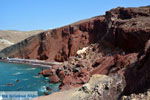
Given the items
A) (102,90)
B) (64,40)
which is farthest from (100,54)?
(102,90)

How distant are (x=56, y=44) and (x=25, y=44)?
24.7 meters

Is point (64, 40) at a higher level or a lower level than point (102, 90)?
higher

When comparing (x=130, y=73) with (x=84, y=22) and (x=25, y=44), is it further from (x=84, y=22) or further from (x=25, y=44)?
(x=25, y=44)

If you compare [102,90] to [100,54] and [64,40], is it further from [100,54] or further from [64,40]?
[64,40]

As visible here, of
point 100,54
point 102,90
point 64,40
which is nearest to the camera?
point 102,90

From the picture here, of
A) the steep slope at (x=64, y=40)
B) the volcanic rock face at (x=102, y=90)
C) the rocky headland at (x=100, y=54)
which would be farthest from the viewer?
the steep slope at (x=64, y=40)

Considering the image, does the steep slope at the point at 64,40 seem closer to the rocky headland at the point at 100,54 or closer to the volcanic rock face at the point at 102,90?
the rocky headland at the point at 100,54

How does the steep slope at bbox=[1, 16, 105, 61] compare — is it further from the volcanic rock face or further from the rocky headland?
the volcanic rock face

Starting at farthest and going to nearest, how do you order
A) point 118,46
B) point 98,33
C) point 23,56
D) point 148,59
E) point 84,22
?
point 23,56 < point 84,22 < point 98,33 < point 118,46 < point 148,59

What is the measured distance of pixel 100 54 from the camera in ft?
256

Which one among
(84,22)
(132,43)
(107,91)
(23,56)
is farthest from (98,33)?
(107,91)

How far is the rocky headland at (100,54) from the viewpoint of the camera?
2960 centimetres

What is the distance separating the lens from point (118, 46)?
77.9 meters

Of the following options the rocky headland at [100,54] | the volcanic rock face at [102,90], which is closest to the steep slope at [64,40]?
the rocky headland at [100,54]
